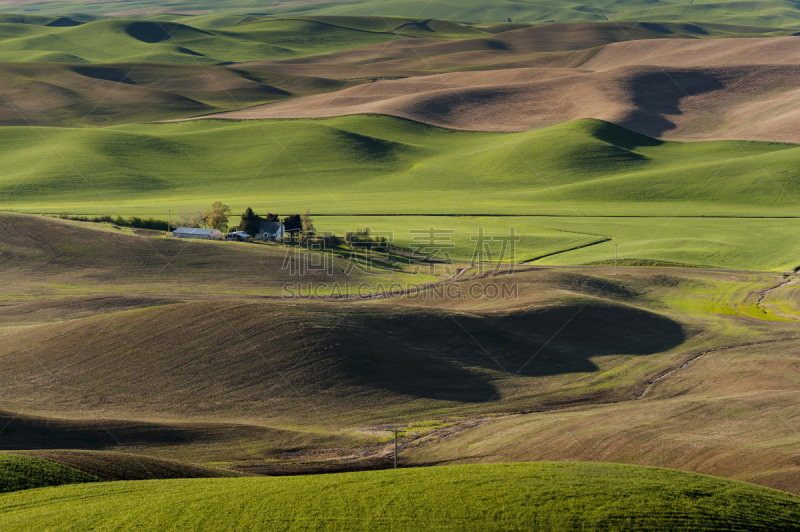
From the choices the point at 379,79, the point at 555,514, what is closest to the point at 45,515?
the point at 555,514

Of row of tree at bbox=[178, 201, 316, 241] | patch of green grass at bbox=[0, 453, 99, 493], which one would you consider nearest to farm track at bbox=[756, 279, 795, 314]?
row of tree at bbox=[178, 201, 316, 241]

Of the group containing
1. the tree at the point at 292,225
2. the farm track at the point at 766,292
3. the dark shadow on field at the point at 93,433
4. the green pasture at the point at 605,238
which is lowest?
the dark shadow on field at the point at 93,433

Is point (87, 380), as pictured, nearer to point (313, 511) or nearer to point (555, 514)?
point (313, 511)

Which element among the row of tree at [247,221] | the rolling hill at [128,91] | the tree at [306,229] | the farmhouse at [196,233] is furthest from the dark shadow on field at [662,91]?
the farmhouse at [196,233]

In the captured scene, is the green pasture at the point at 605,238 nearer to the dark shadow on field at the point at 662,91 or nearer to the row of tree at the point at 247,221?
the row of tree at the point at 247,221

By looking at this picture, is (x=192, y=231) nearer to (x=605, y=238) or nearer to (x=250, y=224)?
(x=250, y=224)
